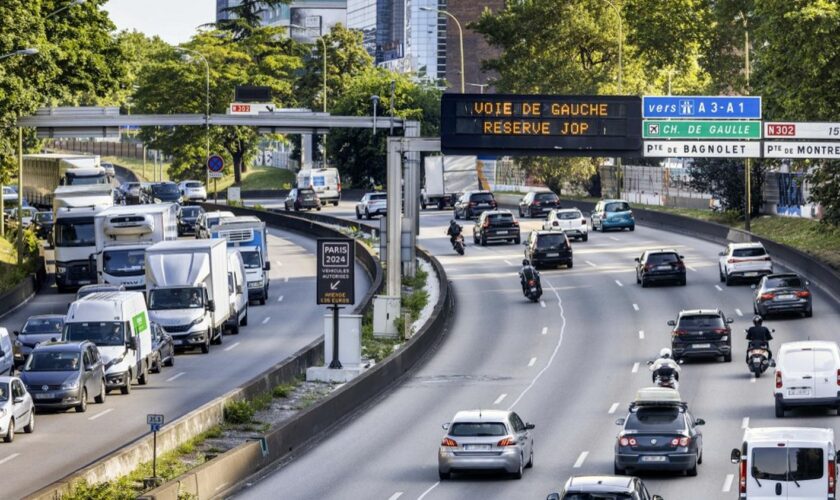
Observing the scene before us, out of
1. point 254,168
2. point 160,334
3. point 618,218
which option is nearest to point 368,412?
point 160,334

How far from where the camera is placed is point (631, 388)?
144ft

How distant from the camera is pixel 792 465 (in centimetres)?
2559

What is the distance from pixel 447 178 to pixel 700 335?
208 feet

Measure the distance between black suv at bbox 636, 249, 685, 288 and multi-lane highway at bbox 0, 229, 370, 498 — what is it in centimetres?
1275

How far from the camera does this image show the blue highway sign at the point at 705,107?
54.4 m

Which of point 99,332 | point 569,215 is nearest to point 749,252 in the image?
point 569,215

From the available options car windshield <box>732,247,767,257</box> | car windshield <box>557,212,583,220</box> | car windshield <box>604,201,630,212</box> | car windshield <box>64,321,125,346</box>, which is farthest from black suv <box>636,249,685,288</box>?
car windshield <box>64,321,125,346</box>

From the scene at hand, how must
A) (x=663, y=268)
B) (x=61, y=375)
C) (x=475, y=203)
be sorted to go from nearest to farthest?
(x=61, y=375)
(x=663, y=268)
(x=475, y=203)

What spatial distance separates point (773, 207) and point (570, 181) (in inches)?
1264

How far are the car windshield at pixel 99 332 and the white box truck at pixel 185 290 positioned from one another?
6648mm

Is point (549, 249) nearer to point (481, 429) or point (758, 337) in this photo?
point (758, 337)

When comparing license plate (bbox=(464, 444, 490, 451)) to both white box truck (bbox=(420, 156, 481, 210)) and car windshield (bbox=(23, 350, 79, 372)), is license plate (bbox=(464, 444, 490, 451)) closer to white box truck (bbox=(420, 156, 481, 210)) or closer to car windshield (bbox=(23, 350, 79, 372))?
car windshield (bbox=(23, 350, 79, 372))

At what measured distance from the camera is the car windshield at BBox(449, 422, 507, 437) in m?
31.0

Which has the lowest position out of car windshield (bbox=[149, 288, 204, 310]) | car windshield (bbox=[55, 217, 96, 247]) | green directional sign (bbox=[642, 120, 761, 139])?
car windshield (bbox=[149, 288, 204, 310])
